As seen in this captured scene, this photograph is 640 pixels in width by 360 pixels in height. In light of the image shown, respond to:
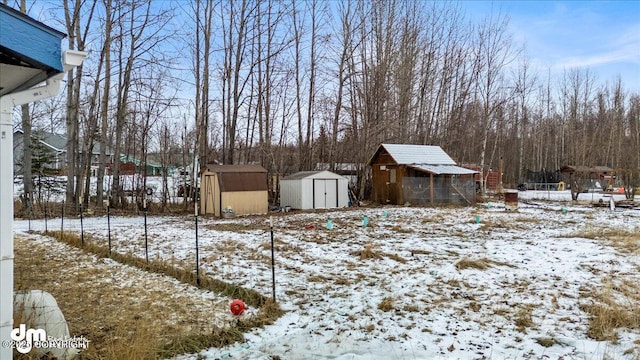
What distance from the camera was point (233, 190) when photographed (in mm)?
16484

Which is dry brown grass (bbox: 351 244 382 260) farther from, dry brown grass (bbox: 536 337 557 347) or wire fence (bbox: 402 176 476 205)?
wire fence (bbox: 402 176 476 205)

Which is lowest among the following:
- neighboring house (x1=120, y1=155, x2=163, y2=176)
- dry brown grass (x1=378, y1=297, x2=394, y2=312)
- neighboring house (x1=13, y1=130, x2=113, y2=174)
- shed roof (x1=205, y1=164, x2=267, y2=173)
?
dry brown grass (x1=378, y1=297, x2=394, y2=312)

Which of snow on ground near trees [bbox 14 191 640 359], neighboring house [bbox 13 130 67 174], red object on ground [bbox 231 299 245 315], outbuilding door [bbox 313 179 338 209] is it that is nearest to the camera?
snow on ground near trees [bbox 14 191 640 359]

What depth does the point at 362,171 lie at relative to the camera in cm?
2427

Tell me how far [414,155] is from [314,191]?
726 centimetres

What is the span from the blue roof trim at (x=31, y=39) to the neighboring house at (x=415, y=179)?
20.0 meters

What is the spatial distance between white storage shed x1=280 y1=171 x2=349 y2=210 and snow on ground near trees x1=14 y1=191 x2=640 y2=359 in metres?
6.52

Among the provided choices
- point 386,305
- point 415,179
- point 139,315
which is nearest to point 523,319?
point 386,305

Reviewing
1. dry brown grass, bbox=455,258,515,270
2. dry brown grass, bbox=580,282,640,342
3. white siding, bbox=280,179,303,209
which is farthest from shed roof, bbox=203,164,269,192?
dry brown grass, bbox=580,282,640,342

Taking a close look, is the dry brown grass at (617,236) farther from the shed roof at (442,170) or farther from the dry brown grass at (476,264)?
the shed roof at (442,170)

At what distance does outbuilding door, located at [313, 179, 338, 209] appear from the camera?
63.5 feet

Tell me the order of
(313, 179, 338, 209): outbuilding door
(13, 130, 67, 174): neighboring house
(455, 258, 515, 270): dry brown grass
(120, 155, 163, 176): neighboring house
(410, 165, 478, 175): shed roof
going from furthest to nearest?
(13, 130, 67, 174): neighboring house → (410, 165, 478, 175): shed roof → (120, 155, 163, 176): neighboring house → (313, 179, 338, 209): outbuilding door → (455, 258, 515, 270): dry brown grass

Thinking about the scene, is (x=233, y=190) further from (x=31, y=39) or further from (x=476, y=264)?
(x=31, y=39)

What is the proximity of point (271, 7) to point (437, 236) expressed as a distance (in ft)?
58.5
